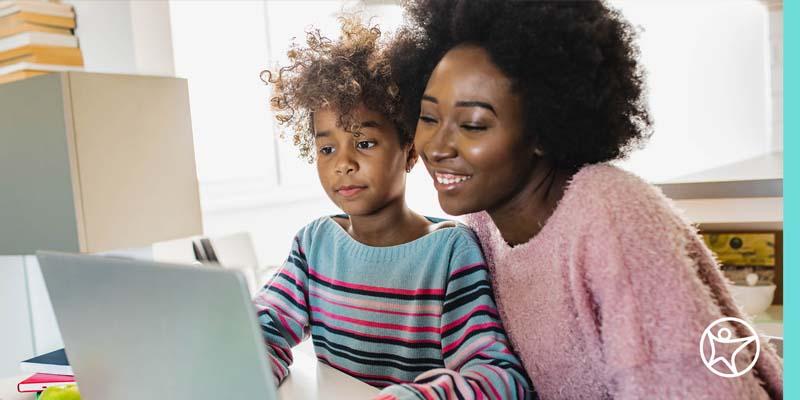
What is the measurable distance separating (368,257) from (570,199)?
40 centimetres

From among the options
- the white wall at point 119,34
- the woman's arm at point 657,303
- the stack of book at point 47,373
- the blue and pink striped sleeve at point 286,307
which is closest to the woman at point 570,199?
the woman's arm at point 657,303

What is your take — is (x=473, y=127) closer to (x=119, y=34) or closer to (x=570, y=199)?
(x=570, y=199)

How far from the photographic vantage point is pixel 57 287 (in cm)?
67

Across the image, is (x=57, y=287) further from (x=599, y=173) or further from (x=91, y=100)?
(x=91, y=100)

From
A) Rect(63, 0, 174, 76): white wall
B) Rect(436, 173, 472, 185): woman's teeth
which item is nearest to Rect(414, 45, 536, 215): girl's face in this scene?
Rect(436, 173, 472, 185): woman's teeth

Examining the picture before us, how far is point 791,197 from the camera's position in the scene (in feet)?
1.43

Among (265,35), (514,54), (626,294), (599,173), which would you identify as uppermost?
(265,35)

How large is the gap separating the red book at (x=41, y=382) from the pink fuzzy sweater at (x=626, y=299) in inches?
29.9

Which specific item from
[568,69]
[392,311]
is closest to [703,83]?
[568,69]

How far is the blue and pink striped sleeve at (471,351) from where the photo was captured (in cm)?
66

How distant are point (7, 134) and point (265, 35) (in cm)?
169

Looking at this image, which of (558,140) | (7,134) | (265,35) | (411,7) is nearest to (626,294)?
(558,140)

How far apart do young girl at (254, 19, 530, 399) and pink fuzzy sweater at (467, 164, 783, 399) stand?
0.43 ft

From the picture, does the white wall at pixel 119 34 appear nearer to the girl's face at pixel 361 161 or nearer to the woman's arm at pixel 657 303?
the girl's face at pixel 361 161
